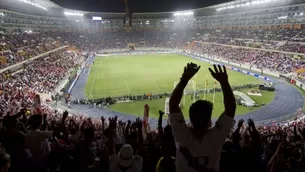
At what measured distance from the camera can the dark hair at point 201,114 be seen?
3020mm

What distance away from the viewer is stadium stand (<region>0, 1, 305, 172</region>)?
5.12 metres

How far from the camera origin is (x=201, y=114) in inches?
119

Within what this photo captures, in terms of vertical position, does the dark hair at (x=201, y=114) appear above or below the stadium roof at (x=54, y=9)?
below

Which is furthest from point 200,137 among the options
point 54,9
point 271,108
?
point 54,9

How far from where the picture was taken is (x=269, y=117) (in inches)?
1104

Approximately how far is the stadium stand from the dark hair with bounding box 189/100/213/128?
0.14 metres

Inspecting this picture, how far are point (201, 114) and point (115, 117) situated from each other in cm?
481

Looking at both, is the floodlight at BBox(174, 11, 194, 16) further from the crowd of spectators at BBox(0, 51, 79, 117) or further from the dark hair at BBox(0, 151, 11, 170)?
the dark hair at BBox(0, 151, 11, 170)

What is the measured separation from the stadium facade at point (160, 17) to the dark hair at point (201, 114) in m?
61.0

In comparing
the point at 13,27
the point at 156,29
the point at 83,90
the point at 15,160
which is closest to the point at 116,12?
the point at 156,29

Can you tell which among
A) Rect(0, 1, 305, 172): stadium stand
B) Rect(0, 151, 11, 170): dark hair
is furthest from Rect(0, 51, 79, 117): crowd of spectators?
Rect(0, 151, 11, 170): dark hair

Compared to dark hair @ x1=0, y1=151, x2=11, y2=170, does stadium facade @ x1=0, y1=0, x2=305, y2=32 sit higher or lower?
higher

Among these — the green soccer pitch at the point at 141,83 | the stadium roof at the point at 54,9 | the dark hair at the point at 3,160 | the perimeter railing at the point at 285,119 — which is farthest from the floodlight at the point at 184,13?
the dark hair at the point at 3,160

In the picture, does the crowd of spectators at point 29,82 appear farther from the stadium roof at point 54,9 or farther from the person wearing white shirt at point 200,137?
the stadium roof at point 54,9
